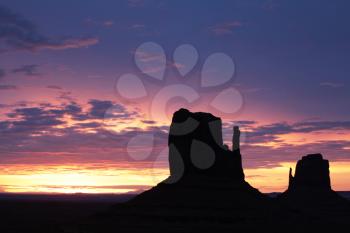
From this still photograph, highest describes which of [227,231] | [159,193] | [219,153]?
[219,153]

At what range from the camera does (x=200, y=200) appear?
3167 inches

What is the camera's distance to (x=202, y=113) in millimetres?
90000

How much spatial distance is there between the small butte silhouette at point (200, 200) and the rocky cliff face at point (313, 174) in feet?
157

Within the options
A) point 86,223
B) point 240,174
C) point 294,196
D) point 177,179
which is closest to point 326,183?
point 294,196

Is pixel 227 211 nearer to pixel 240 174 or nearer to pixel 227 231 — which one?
pixel 227 231

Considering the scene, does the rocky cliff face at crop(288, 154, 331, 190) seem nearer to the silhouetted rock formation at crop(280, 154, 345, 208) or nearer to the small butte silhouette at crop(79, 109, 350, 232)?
the silhouetted rock formation at crop(280, 154, 345, 208)

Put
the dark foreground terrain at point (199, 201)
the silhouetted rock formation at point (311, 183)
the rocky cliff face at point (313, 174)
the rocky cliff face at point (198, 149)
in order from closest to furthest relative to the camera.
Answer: the dark foreground terrain at point (199, 201)
the rocky cliff face at point (198, 149)
the silhouetted rock formation at point (311, 183)
the rocky cliff face at point (313, 174)

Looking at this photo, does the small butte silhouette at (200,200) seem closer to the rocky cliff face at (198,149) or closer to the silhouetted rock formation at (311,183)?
the rocky cliff face at (198,149)

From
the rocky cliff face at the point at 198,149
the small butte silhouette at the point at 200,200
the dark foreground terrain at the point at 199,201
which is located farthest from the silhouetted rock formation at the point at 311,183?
the rocky cliff face at the point at 198,149

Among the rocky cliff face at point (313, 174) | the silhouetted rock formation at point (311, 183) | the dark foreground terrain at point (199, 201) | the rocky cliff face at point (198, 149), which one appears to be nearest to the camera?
the dark foreground terrain at point (199, 201)

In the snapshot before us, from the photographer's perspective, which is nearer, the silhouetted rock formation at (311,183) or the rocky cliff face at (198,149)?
the rocky cliff face at (198,149)

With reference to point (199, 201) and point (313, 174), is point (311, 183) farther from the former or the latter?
point (199, 201)

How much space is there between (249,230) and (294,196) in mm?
67286

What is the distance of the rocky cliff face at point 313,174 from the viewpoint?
141500 millimetres
